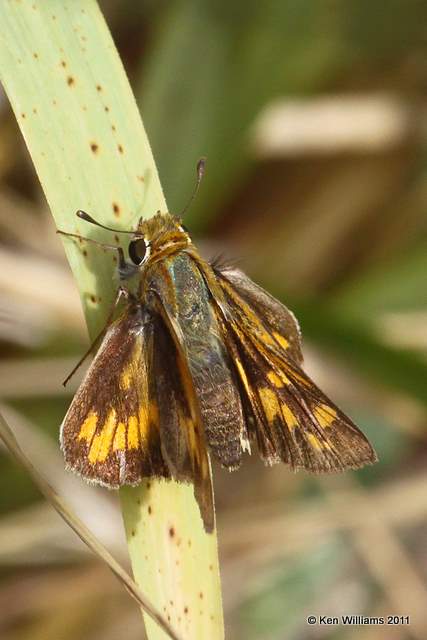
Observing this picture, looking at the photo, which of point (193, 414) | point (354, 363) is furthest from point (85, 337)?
point (193, 414)

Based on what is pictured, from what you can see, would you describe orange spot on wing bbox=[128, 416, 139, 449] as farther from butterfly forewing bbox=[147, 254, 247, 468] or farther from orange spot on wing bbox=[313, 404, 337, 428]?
orange spot on wing bbox=[313, 404, 337, 428]

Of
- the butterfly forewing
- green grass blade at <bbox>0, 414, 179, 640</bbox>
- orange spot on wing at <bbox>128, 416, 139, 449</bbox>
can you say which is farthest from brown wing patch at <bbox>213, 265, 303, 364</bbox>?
green grass blade at <bbox>0, 414, 179, 640</bbox>

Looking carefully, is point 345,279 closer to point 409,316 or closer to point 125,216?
point 409,316

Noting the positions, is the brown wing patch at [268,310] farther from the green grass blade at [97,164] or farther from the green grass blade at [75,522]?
the green grass blade at [75,522]

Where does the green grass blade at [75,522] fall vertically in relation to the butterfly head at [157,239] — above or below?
below

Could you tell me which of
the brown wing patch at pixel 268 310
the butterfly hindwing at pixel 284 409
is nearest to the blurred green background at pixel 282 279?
the brown wing patch at pixel 268 310

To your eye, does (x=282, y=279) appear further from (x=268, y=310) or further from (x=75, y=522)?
(x=75, y=522)
